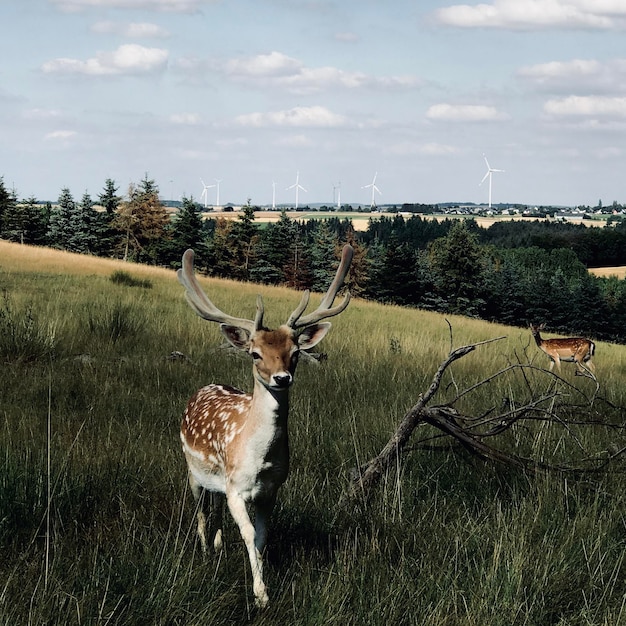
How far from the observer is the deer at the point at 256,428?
3.11 metres

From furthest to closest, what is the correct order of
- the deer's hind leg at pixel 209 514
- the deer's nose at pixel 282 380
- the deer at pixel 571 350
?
the deer at pixel 571 350 < the deer's hind leg at pixel 209 514 < the deer's nose at pixel 282 380

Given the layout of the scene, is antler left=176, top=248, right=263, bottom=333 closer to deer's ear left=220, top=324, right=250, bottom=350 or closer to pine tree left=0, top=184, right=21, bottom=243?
deer's ear left=220, top=324, right=250, bottom=350

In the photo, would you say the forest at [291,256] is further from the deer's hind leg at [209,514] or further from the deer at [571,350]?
the deer's hind leg at [209,514]

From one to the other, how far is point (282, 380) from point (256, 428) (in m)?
0.36

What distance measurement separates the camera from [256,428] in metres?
3.23

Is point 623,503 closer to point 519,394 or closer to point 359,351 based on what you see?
point 519,394

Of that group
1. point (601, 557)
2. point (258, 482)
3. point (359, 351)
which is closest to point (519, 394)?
point (359, 351)

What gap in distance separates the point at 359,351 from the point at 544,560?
306 inches

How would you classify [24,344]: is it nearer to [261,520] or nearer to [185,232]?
[261,520]

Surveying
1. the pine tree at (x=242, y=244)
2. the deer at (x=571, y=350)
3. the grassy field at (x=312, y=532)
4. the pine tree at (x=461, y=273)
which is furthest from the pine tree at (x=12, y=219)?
the grassy field at (x=312, y=532)

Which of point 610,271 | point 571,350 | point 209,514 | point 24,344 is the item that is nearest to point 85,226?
point 571,350

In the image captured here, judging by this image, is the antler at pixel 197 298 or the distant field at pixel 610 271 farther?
the distant field at pixel 610 271

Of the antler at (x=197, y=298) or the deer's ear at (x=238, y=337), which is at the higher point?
the antler at (x=197, y=298)

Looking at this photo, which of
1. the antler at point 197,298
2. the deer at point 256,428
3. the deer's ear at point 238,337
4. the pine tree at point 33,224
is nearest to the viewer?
the deer at point 256,428
